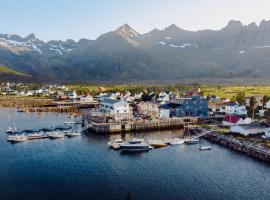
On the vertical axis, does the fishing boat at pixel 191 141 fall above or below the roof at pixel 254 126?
below

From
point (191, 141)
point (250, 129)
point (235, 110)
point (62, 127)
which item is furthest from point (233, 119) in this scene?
point (62, 127)

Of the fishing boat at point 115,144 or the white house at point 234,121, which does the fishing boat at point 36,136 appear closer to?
the fishing boat at point 115,144

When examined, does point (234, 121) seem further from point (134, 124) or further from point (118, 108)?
point (118, 108)

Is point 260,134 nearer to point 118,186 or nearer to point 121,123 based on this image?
point 121,123

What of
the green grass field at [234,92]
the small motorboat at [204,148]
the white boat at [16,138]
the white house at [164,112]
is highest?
the green grass field at [234,92]

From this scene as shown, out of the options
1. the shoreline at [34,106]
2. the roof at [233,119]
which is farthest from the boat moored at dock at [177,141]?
the shoreline at [34,106]

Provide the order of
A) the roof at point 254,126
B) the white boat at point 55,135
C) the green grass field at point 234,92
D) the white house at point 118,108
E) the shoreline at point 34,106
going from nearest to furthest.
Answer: the roof at point 254,126 < the white boat at point 55,135 < the white house at point 118,108 < the shoreline at point 34,106 < the green grass field at point 234,92
